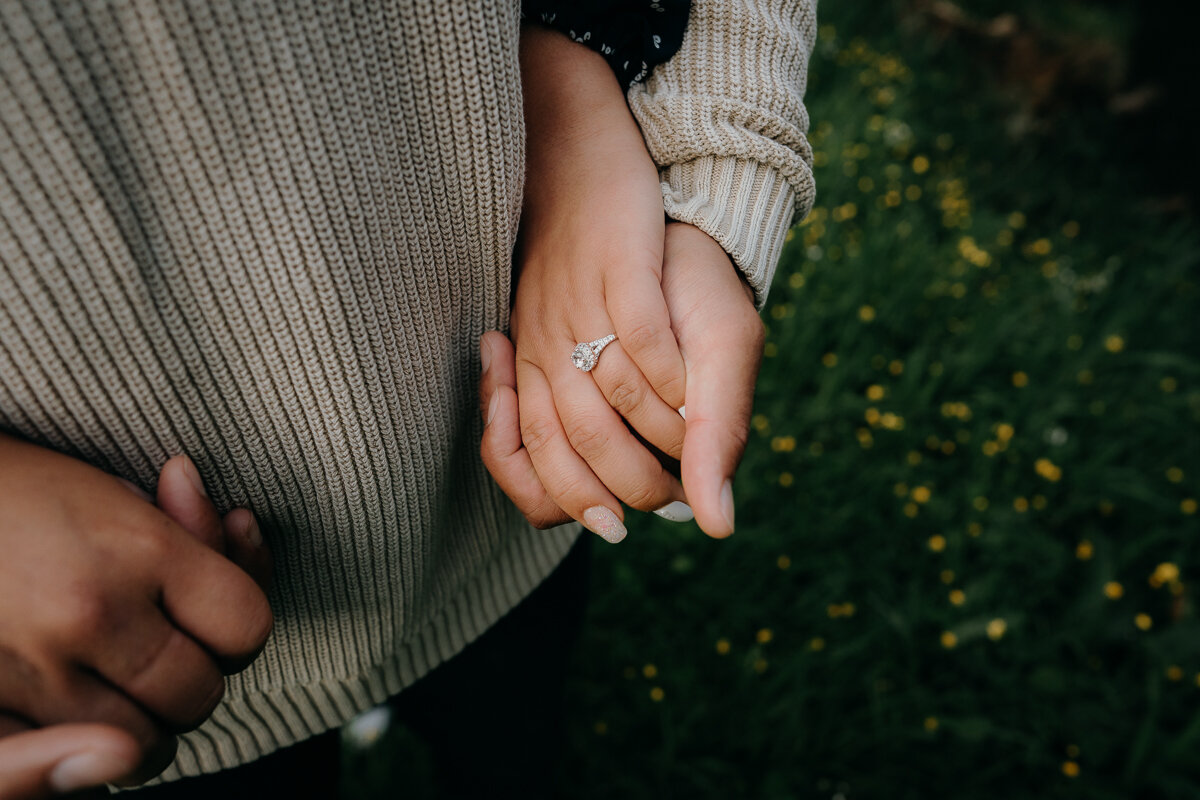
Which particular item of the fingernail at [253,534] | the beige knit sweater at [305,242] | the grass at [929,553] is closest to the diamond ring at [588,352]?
the beige knit sweater at [305,242]

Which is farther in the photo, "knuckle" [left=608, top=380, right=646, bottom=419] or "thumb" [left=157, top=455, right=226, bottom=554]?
"knuckle" [left=608, top=380, right=646, bottom=419]

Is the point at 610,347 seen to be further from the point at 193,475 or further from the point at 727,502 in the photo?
the point at 193,475

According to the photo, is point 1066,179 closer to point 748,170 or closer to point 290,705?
point 748,170

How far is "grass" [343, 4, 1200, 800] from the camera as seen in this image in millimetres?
1540

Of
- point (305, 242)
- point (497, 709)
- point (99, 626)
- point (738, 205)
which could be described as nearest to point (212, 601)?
point (99, 626)

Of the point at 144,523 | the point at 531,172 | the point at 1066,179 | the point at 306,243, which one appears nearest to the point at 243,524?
the point at 144,523

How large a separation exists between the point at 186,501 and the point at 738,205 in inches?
19.6

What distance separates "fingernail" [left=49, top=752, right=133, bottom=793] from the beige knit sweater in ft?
0.65

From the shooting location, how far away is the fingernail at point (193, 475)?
1.60 ft

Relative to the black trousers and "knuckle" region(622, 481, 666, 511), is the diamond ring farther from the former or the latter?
the black trousers

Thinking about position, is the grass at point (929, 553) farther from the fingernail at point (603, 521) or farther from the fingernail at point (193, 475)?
the fingernail at point (193, 475)

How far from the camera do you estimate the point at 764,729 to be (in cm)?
155

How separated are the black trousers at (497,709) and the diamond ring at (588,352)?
18.1 inches

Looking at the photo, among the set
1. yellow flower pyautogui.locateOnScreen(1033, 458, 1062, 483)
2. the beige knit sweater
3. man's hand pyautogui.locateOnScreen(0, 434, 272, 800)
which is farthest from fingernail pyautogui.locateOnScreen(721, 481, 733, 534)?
yellow flower pyautogui.locateOnScreen(1033, 458, 1062, 483)
